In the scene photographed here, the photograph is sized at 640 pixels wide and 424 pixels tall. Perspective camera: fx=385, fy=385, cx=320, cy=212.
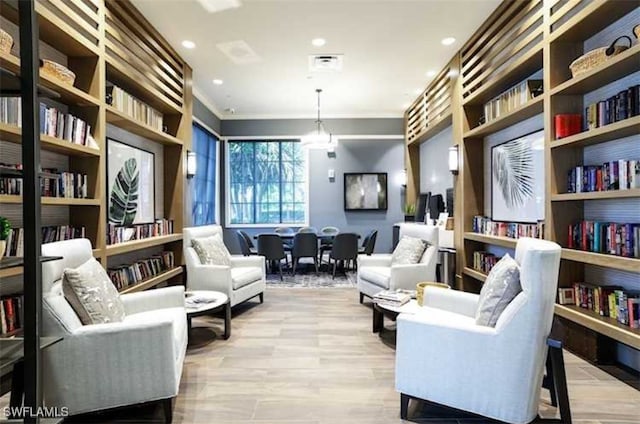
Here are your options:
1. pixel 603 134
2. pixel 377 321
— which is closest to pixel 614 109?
pixel 603 134

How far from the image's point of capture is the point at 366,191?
8773mm

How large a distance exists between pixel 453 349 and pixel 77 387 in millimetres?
2060

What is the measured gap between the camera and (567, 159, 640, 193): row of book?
2644 millimetres

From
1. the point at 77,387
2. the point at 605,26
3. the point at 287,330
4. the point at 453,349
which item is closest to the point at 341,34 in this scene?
the point at 605,26

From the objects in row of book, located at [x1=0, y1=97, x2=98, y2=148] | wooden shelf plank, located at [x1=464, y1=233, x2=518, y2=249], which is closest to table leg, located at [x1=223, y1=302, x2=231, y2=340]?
row of book, located at [x1=0, y1=97, x2=98, y2=148]

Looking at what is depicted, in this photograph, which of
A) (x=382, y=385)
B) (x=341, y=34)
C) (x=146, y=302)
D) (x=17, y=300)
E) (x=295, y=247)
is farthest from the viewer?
(x=295, y=247)

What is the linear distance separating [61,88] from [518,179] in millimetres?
4366

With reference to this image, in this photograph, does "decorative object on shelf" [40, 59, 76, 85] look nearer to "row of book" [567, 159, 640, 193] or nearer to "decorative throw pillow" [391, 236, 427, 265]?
"decorative throw pillow" [391, 236, 427, 265]

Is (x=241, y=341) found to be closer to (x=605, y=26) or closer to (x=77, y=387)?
(x=77, y=387)

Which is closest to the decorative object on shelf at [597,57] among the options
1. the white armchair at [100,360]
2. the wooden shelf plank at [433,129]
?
the wooden shelf plank at [433,129]

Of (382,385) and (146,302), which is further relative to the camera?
(146,302)

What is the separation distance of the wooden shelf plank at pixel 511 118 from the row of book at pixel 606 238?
114cm

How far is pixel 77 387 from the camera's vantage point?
6.87ft

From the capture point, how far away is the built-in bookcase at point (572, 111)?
2.72 metres
